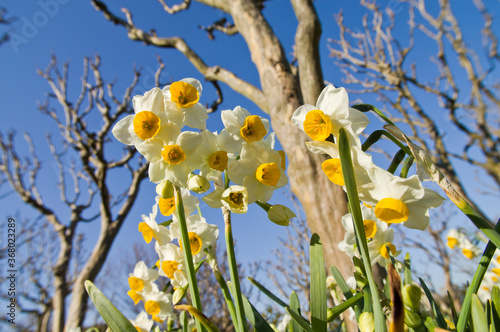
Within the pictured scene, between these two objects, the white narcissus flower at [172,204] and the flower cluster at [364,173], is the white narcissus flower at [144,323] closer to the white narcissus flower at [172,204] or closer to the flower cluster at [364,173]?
the white narcissus flower at [172,204]

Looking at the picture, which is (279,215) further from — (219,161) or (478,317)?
(478,317)

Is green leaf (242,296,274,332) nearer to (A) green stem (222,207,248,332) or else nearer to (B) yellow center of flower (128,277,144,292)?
(A) green stem (222,207,248,332)

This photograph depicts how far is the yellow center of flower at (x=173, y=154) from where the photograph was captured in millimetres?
477

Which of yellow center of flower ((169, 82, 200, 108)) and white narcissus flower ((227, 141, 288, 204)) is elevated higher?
yellow center of flower ((169, 82, 200, 108))

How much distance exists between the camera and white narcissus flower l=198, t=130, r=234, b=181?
1.66ft

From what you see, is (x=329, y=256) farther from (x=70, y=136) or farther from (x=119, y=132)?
(x=70, y=136)

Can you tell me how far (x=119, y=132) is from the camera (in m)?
0.54

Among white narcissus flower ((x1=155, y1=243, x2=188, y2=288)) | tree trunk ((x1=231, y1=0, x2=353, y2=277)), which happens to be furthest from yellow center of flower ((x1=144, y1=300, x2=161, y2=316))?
tree trunk ((x1=231, y1=0, x2=353, y2=277))

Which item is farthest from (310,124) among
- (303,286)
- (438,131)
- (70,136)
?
(70,136)

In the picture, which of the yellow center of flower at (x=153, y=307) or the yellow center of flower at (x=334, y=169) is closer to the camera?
the yellow center of flower at (x=334, y=169)

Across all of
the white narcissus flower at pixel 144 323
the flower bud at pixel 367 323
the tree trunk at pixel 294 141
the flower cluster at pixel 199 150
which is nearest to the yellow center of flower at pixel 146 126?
the flower cluster at pixel 199 150

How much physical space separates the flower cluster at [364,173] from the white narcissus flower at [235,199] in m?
0.13

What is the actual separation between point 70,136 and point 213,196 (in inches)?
223

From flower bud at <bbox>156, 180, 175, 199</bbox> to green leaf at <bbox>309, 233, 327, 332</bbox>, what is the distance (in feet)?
0.86
